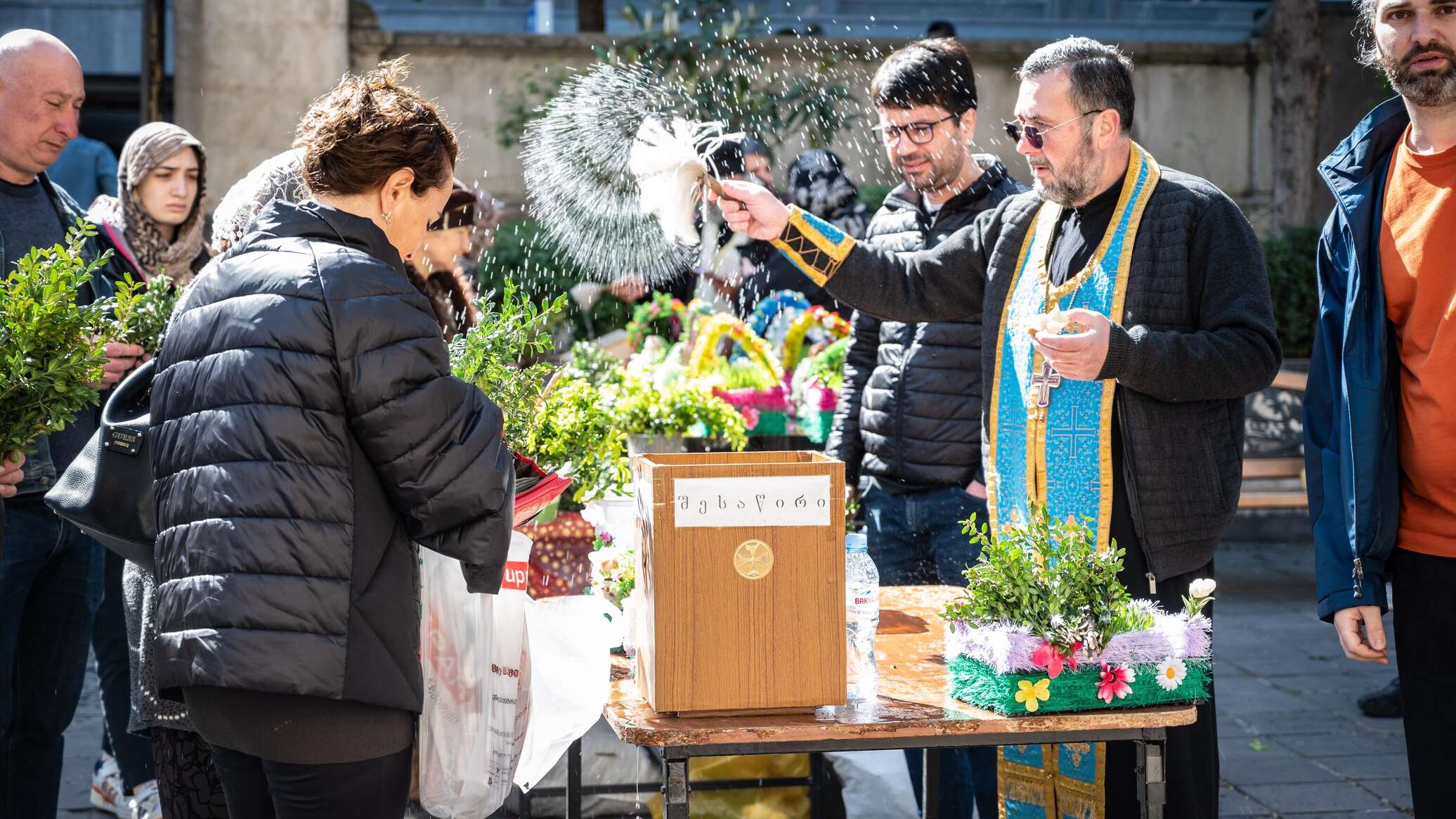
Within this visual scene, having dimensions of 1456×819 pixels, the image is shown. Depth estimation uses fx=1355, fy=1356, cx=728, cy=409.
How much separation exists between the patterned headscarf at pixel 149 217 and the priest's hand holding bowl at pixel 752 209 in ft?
6.21

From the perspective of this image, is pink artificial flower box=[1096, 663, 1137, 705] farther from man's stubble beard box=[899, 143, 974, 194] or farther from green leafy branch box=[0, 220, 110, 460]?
green leafy branch box=[0, 220, 110, 460]

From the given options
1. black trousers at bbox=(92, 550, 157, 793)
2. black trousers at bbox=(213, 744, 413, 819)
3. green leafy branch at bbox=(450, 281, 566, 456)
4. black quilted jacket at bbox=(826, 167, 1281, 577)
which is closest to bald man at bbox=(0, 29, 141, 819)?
black trousers at bbox=(92, 550, 157, 793)

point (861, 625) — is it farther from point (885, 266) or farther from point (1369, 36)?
point (1369, 36)

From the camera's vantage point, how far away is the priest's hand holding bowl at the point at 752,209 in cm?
297

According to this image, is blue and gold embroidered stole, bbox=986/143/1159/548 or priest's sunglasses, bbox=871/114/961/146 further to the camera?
priest's sunglasses, bbox=871/114/961/146

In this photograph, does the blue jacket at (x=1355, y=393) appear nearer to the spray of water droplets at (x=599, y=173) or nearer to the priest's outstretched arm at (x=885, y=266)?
the priest's outstretched arm at (x=885, y=266)

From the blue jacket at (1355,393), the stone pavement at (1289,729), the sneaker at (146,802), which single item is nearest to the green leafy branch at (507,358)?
the blue jacket at (1355,393)

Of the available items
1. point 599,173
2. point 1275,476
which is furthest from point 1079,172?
point 1275,476

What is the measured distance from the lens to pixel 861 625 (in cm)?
236

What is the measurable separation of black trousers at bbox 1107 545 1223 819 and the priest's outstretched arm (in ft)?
2.54

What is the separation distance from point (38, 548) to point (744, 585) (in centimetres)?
201

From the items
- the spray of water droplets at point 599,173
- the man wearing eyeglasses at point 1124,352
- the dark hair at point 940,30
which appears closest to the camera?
the man wearing eyeglasses at point 1124,352

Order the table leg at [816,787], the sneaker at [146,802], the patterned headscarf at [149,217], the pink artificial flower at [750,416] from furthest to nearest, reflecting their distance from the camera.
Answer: the pink artificial flower at [750,416] → the patterned headscarf at [149,217] → the sneaker at [146,802] → the table leg at [816,787]

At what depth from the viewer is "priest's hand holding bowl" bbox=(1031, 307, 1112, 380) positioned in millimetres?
2395
